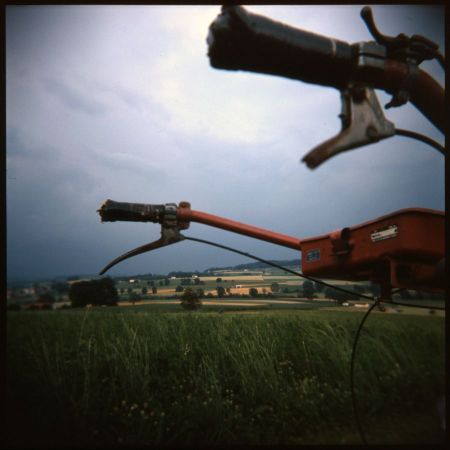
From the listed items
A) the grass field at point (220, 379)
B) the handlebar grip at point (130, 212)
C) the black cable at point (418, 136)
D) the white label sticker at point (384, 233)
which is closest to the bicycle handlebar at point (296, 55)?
the black cable at point (418, 136)

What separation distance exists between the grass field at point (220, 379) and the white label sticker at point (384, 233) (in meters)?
0.90

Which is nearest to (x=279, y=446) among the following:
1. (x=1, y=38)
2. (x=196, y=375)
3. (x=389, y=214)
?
(x=196, y=375)

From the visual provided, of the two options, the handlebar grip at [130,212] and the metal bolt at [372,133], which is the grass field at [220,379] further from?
the metal bolt at [372,133]

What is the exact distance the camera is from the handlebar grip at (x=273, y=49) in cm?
64

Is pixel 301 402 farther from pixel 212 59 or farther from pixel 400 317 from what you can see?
pixel 212 59

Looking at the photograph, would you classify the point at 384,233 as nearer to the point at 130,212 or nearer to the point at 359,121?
the point at 359,121

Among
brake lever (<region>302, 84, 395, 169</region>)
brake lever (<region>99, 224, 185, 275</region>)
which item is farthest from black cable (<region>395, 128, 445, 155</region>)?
brake lever (<region>99, 224, 185, 275</region>)

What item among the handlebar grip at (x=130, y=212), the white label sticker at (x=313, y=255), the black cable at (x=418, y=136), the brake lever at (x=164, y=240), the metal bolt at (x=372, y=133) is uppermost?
the black cable at (x=418, y=136)

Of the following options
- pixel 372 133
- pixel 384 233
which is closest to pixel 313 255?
pixel 384 233

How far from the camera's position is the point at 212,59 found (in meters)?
0.69

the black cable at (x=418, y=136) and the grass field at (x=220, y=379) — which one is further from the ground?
the black cable at (x=418, y=136)

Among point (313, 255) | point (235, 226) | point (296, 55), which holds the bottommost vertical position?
point (313, 255)

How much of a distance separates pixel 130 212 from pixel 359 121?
1046 mm

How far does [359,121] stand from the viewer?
2.40ft
